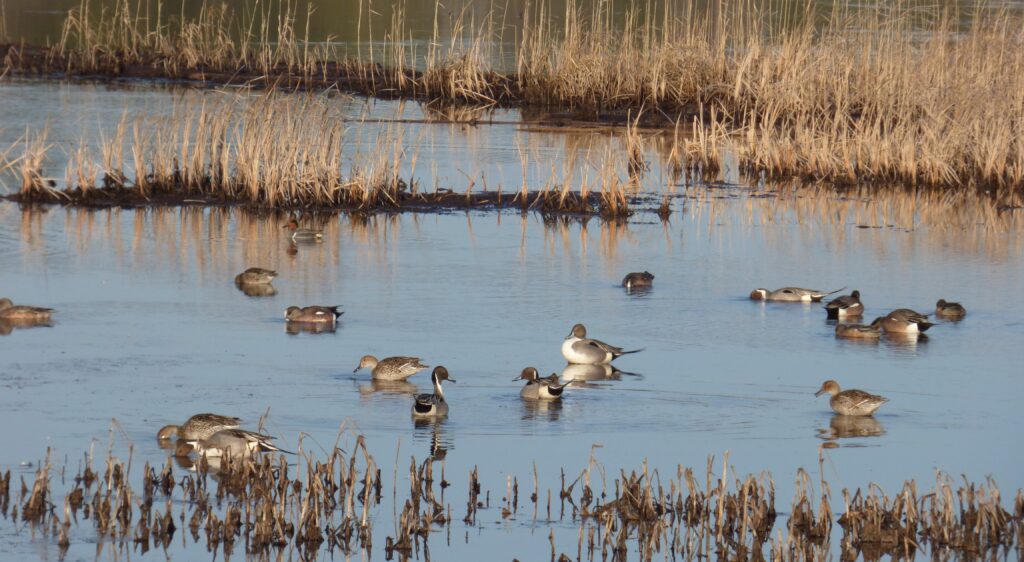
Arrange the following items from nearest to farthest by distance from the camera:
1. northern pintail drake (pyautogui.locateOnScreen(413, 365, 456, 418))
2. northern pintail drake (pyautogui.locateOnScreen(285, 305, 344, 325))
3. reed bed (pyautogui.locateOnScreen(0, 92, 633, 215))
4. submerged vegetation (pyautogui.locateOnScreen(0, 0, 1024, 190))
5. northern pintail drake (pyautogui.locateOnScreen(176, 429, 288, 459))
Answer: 1. northern pintail drake (pyautogui.locateOnScreen(176, 429, 288, 459))
2. northern pintail drake (pyautogui.locateOnScreen(413, 365, 456, 418))
3. northern pintail drake (pyautogui.locateOnScreen(285, 305, 344, 325))
4. reed bed (pyautogui.locateOnScreen(0, 92, 633, 215))
5. submerged vegetation (pyautogui.locateOnScreen(0, 0, 1024, 190))

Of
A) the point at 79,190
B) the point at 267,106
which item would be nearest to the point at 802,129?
the point at 267,106

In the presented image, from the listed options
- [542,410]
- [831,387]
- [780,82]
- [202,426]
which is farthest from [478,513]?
[780,82]

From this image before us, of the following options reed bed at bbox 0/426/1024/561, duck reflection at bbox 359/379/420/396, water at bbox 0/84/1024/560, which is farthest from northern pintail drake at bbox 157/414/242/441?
duck reflection at bbox 359/379/420/396

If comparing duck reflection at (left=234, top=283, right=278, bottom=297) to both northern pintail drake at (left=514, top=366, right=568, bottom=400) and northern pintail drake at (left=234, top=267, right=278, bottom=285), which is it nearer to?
northern pintail drake at (left=234, top=267, right=278, bottom=285)

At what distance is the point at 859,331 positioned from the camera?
13.1m

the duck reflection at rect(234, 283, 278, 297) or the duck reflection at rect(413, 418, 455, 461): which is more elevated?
the duck reflection at rect(234, 283, 278, 297)

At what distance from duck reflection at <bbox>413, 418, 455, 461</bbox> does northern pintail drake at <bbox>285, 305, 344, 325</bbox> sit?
10.2 feet

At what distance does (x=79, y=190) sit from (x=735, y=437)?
11.8 metres

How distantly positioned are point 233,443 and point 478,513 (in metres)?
1.51

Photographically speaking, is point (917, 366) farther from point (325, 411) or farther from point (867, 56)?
point (867, 56)

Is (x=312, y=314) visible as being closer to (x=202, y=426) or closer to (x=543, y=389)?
(x=543, y=389)

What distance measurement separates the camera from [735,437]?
9805 mm

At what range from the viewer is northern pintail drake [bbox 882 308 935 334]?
1315 centimetres

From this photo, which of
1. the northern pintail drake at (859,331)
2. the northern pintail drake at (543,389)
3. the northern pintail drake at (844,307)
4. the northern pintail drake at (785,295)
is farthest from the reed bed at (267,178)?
the northern pintail drake at (543,389)
